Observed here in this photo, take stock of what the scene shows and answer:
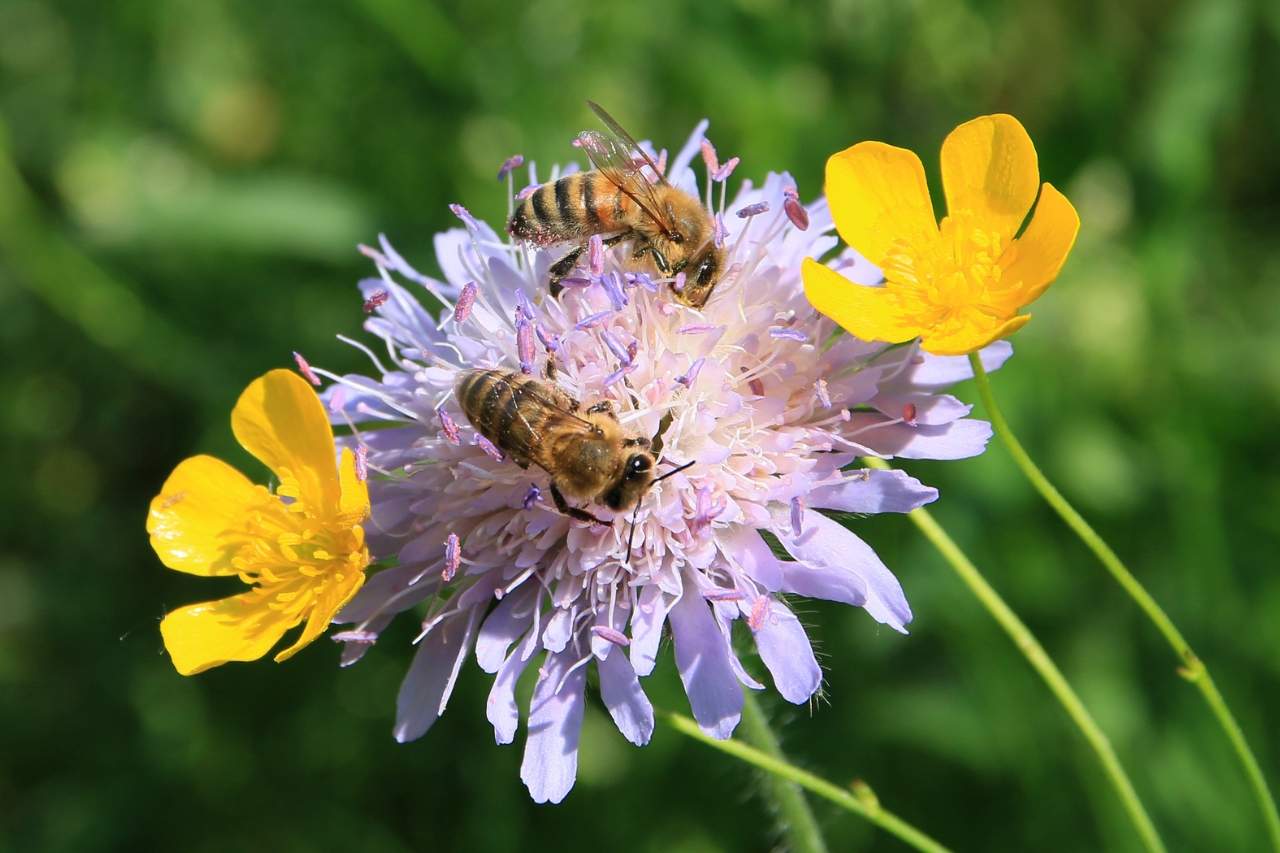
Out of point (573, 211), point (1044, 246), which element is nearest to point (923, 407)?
point (1044, 246)

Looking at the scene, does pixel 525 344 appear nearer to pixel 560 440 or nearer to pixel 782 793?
pixel 560 440

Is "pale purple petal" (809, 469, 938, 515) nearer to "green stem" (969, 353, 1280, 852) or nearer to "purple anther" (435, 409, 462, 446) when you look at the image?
"green stem" (969, 353, 1280, 852)

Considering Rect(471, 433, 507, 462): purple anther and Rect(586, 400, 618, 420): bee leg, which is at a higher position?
Rect(586, 400, 618, 420): bee leg

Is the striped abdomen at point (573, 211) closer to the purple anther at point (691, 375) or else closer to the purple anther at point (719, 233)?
the purple anther at point (719, 233)

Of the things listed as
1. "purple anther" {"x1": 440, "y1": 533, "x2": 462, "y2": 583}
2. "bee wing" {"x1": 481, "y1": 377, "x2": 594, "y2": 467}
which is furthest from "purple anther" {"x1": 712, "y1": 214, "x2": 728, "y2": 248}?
"purple anther" {"x1": 440, "y1": 533, "x2": 462, "y2": 583}

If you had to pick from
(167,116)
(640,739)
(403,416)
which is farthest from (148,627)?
(640,739)
